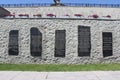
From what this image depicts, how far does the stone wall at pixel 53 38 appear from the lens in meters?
20.8

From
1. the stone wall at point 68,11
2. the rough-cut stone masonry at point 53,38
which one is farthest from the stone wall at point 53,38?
the stone wall at point 68,11

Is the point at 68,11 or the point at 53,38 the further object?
the point at 68,11

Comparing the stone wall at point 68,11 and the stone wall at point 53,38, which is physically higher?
the stone wall at point 68,11

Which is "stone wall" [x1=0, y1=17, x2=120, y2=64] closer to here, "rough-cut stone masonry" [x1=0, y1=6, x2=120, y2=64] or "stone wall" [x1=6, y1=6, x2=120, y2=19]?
"rough-cut stone masonry" [x1=0, y1=6, x2=120, y2=64]

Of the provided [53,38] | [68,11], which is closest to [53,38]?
[53,38]

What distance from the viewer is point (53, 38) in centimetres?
2081

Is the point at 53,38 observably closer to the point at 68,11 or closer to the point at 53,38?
the point at 53,38

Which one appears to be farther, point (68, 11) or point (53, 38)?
point (68, 11)

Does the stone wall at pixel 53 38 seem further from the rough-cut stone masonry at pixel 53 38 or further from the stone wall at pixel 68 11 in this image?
the stone wall at pixel 68 11

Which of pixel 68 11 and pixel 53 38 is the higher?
pixel 68 11

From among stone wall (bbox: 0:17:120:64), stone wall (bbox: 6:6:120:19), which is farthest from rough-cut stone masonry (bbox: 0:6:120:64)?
stone wall (bbox: 6:6:120:19)

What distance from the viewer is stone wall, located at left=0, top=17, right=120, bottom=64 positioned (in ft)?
68.4

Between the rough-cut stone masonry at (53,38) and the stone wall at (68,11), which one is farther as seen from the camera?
the stone wall at (68,11)

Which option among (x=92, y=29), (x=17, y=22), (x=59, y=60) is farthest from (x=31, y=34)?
(x=92, y=29)
